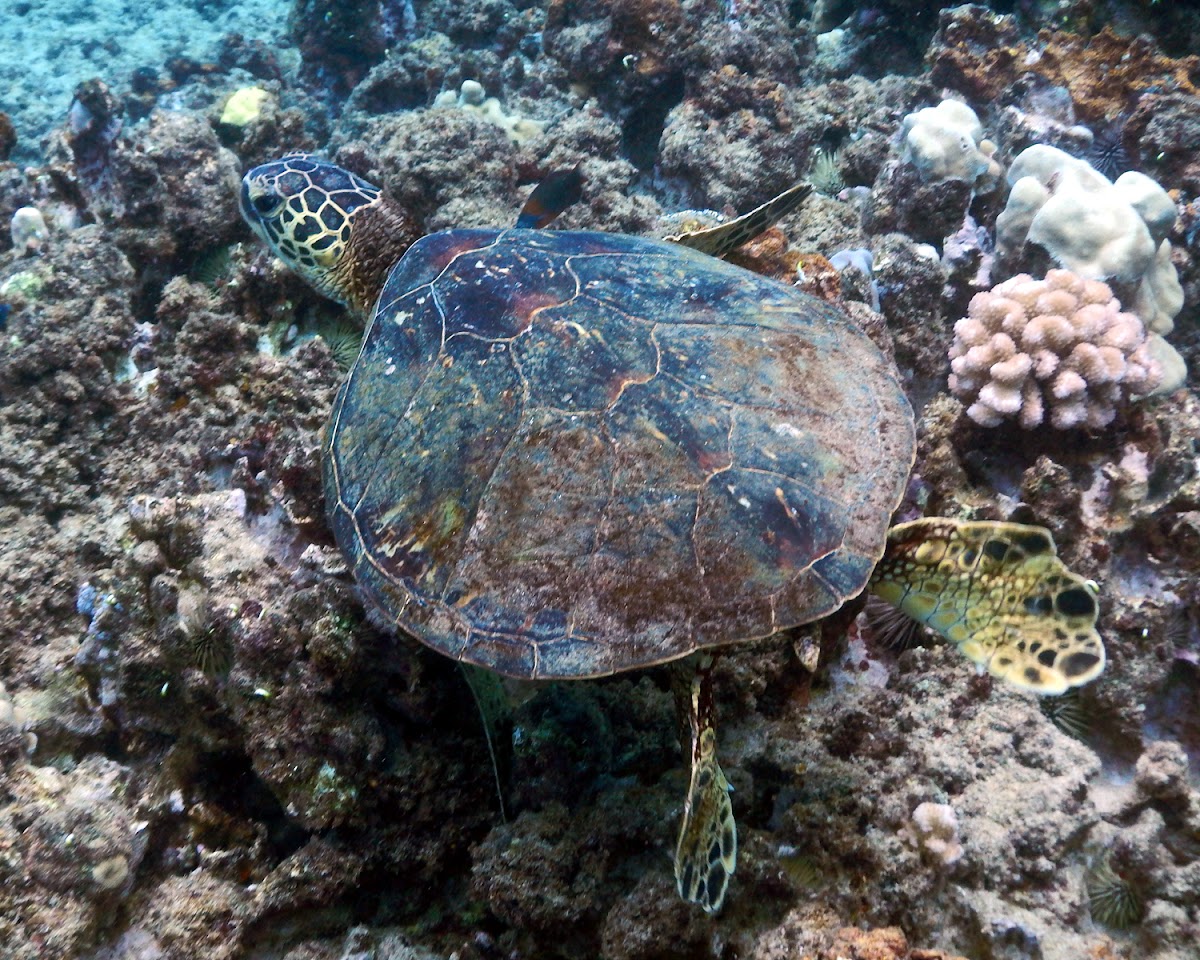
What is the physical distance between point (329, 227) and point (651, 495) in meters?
2.61

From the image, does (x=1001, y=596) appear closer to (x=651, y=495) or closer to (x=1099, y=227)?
(x=651, y=495)

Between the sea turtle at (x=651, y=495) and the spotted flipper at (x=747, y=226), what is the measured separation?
0.84m

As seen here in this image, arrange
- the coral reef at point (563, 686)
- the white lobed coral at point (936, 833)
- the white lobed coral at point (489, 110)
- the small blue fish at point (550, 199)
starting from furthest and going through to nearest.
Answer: the white lobed coral at point (489, 110) → the small blue fish at point (550, 199) → the coral reef at point (563, 686) → the white lobed coral at point (936, 833)

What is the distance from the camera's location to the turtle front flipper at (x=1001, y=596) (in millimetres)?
1922

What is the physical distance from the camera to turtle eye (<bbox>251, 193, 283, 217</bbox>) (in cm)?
363

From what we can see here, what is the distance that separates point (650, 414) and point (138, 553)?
7.49ft

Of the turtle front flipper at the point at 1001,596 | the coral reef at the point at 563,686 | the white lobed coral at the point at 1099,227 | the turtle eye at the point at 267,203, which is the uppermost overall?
the turtle eye at the point at 267,203

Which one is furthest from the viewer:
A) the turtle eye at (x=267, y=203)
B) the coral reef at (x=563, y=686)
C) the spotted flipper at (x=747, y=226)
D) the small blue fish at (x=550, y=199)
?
the small blue fish at (x=550, y=199)

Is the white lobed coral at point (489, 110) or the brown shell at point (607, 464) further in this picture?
the white lobed coral at point (489, 110)

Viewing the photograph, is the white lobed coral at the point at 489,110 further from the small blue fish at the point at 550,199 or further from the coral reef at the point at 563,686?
the small blue fish at the point at 550,199

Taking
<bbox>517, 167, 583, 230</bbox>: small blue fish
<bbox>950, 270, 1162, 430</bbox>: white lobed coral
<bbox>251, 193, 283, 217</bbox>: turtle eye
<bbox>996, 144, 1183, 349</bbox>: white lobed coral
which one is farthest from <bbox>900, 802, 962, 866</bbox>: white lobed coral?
<bbox>251, 193, 283, 217</bbox>: turtle eye

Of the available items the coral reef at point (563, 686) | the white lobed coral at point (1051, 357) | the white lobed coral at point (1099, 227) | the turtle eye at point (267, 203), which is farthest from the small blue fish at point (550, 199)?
the white lobed coral at point (1099, 227)

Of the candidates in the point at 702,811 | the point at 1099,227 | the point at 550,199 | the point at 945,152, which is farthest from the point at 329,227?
the point at 1099,227

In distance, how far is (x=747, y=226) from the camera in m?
3.32
